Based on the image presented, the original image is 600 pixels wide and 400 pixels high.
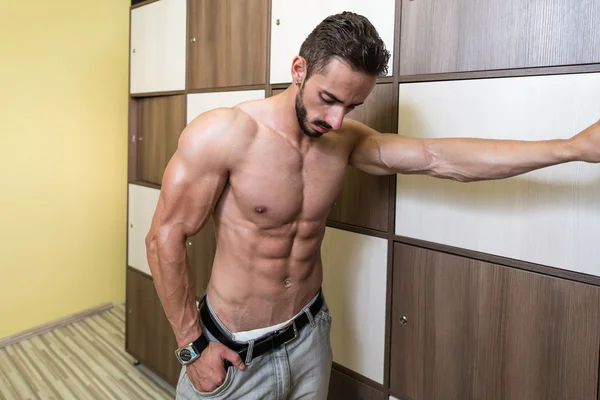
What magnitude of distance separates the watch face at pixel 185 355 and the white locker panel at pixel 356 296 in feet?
1.96

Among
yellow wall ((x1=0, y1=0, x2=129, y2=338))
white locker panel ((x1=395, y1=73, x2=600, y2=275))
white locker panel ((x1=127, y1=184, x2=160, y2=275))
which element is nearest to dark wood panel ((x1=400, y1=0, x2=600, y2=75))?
white locker panel ((x1=395, y1=73, x2=600, y2=275))

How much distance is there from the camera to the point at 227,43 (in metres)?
1.92

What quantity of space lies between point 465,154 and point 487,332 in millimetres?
479

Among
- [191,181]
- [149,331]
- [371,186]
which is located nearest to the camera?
[191,181]

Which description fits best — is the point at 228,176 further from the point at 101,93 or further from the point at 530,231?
the point at 101,93

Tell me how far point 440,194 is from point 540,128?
0.31 metres

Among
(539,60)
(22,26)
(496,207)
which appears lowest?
(496,207)

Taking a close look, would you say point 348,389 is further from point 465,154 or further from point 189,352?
point 465,154

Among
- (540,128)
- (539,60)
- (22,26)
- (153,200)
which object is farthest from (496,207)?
(22,26)

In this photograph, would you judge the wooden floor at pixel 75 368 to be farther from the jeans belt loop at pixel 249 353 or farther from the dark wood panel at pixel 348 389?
the jeans belt loop at pixel 249 353

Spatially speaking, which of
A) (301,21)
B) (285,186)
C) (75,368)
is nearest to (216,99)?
(301,21)

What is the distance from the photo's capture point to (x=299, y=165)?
3.84ft

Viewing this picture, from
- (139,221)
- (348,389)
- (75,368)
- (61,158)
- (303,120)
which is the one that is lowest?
(75,368)

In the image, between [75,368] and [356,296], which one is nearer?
[356,296]
